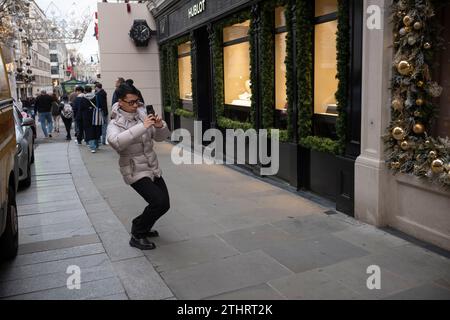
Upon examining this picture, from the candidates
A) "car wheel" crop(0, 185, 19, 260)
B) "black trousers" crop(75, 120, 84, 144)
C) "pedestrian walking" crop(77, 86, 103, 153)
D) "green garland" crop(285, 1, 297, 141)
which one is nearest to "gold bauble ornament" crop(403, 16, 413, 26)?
"green garland" crop(285, 1, 297, 141)

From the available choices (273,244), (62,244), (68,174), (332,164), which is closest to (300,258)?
(273,244)

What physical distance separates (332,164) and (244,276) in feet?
9.05

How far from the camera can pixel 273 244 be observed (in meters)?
4.93

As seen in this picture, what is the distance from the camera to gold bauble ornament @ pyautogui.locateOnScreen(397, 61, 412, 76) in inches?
183

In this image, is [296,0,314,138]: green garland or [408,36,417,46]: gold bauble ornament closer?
[408,36,417,46]: gold bauble ornament

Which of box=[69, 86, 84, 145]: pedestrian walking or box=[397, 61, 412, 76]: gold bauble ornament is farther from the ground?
box=[397, 61, 412, 76]: gold bauble ornament

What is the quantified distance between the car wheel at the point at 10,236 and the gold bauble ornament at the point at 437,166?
13.7 ft

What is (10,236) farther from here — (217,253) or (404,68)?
(404,68)

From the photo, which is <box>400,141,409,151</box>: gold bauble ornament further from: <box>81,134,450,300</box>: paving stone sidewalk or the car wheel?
the car wheel

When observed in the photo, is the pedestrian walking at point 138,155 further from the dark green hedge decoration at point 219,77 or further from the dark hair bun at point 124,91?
the dark green hedge decoration at point 219,77

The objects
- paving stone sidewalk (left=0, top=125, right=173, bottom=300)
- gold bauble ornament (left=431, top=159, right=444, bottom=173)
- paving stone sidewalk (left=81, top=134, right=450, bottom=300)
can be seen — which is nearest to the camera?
paving stone sidewalk (left=81, top=134, right=450, bottom=300)

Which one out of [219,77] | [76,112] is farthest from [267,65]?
[76,112]

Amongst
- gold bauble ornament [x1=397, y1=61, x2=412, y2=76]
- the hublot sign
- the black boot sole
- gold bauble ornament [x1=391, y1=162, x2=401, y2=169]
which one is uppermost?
the hublot sign
